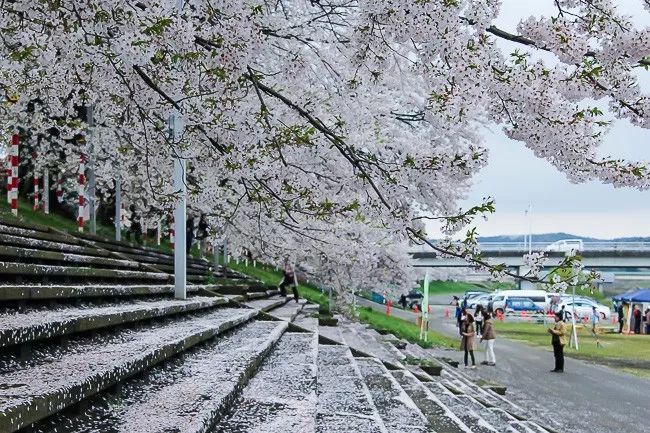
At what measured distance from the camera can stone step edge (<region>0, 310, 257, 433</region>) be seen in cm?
219

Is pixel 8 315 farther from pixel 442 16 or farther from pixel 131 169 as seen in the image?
pixel 131 169

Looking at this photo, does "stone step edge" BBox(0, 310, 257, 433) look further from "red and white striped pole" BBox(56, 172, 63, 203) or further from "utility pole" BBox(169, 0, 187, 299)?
"red and white striped pole" BBox(56, 172, 63, 203)

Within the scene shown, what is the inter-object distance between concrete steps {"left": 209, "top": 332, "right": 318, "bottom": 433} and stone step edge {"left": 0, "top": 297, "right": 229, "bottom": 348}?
841 millimetres

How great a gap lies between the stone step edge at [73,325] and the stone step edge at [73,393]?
1.21 ft

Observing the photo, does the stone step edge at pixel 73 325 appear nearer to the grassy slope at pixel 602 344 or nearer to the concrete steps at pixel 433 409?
the concrete steps at pixel 433 409

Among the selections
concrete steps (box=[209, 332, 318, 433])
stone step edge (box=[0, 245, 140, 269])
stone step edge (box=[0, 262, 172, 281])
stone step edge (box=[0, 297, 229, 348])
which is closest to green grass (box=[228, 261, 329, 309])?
stone step edge (box=[0, 245, 140, 269])

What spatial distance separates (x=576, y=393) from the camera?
53.3 ft

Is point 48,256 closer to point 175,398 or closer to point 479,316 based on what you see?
point 175,398

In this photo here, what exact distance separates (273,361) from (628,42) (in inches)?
129

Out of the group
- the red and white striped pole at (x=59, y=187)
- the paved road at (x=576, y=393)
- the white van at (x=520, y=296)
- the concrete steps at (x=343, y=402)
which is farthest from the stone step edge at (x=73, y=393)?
the white van at (x=520, y=296)

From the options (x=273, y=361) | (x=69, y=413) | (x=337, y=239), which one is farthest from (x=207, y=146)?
(x=337, y=239)

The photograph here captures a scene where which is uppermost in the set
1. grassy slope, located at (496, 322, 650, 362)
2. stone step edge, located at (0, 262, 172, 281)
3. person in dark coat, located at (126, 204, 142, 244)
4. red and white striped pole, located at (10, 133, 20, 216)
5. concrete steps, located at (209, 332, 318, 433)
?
red and white striped pole, located at (10, 133, 20, 216)

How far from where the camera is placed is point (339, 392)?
4.95 metres

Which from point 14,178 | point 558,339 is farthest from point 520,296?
point 14,178
